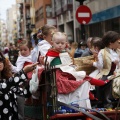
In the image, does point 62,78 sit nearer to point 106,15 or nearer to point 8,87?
point 8,87

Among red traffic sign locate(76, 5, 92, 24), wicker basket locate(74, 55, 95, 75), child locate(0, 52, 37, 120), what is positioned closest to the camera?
child locate(0, 52, 37, 120)

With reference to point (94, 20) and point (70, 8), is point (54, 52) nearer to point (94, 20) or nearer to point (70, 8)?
point (94, 20)

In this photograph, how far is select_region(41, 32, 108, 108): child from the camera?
5.52 meters

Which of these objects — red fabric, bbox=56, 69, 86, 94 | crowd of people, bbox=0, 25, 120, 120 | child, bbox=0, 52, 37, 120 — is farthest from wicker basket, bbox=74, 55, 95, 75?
child, bbox=0, 52, 37, 120

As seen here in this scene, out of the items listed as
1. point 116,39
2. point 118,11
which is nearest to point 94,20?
point 118,11

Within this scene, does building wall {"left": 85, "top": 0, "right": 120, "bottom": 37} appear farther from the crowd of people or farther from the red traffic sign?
the crowd of people

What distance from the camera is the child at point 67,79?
18.1ft

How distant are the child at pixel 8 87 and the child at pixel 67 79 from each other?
0.50 m

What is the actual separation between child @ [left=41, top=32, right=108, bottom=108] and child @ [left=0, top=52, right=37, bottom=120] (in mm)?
501

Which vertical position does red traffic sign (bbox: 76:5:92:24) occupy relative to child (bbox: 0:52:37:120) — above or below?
above

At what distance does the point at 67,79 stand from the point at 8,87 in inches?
34.9

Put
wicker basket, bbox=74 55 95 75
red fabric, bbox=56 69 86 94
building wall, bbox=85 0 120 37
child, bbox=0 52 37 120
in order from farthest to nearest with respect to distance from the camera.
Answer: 1. building wall, bbox=85 0 120 37
2. wicker basket, bbox=74 55 95 75
3. red fabric, bbox=56 69 86 94
4. child, bbox=0 52 37 120

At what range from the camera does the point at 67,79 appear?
18.4 ft

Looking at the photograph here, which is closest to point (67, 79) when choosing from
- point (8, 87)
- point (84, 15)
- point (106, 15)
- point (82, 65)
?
point (8, 87)
